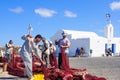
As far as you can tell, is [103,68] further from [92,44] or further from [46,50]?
[92,44]

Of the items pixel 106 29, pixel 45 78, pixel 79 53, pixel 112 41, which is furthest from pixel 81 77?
pixel 106 29

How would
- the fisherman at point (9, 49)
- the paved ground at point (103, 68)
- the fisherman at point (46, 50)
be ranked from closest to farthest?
the paved ground at point (103, 68) → the fisherman at point (46, 50) → the fisherman at point (9, 49)

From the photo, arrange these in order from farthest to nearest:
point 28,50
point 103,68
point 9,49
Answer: point 103,68 < point 9,49 < point 28,50

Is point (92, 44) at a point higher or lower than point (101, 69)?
higher

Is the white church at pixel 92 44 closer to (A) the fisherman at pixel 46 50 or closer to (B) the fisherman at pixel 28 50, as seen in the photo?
(A) the fisherman at pixel 46 50

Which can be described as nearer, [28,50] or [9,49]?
[28,50]

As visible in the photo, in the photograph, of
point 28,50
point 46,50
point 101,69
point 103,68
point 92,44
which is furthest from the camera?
point 92,44

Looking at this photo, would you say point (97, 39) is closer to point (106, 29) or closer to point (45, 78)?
point (106, 29)

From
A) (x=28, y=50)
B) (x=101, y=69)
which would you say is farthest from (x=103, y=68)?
(x=28, y=50)

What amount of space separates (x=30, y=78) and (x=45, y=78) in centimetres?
65

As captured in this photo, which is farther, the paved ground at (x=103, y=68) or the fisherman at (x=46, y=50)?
Result: the fisherman at (x=46, y=50)

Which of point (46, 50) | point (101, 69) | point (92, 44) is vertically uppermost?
point (92, 44)

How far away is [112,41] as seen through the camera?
65.9 m

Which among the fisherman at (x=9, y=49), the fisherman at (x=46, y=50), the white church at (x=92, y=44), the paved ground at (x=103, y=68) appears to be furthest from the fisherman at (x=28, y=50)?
the white church at (x=92, y=44)
